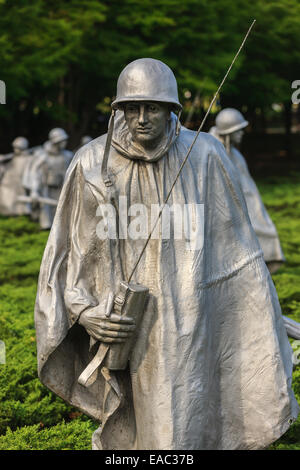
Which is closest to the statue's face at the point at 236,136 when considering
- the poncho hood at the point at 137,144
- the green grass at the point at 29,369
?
the green grass at the point at 29,369

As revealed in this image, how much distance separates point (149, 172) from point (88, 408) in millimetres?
1386

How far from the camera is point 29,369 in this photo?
24.9 ft

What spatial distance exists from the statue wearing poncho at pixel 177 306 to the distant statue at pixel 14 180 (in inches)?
621

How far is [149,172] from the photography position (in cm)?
441

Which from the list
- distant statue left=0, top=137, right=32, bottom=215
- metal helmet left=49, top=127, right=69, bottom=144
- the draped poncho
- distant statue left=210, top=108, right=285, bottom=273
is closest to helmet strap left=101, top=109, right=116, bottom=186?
the draped poncho

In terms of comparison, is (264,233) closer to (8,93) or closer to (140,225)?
(140,225)

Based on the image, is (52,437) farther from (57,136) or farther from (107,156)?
(57,136)

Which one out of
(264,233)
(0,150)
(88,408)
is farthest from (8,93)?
(88,408)

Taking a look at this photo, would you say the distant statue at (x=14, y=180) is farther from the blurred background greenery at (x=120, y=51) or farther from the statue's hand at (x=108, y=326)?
the statue's hand at (x=108, y=326)

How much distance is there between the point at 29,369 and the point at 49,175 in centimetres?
1054

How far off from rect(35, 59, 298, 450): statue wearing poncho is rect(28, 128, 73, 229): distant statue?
42.2 feet

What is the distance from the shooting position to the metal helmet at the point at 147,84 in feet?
13.8

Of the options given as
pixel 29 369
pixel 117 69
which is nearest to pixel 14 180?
pixel 117 69

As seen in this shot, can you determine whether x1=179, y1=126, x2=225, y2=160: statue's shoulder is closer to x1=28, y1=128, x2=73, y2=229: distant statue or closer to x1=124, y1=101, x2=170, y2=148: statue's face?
x1=124, y1=101, x2=170, y2=148: statue's face
